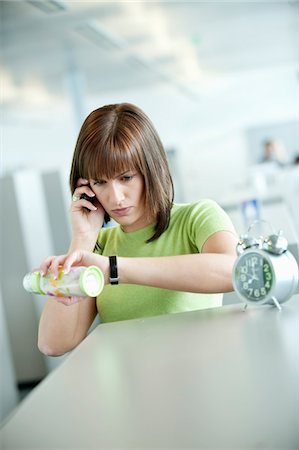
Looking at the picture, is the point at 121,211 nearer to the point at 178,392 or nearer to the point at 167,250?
the point at 167,250

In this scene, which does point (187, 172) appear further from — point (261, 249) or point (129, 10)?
point (261, 249)

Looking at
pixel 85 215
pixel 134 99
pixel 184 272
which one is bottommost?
pixel 184 272

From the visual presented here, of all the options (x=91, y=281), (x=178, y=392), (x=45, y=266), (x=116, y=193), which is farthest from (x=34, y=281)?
(x=178, y=392)

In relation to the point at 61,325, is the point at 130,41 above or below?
above

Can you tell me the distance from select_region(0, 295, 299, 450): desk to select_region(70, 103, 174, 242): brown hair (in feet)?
1.39

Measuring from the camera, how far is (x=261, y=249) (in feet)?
4.46

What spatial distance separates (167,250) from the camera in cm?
172

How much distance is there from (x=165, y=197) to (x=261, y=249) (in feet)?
1.29

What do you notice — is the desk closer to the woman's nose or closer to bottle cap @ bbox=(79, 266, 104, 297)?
bottle cap @ bbox=(79, 266, 104, 297)

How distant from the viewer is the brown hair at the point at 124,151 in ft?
5.22

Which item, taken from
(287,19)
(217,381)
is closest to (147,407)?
(217,381)

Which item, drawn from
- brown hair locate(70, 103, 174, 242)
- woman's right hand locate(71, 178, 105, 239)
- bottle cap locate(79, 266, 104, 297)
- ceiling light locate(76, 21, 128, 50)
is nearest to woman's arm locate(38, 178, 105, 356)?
woman's right hand locate(71, 178, 105, 239)

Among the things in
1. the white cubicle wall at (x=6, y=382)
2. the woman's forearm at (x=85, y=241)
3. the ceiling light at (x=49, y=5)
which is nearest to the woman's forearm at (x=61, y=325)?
the woman's forearm at (x=85, y=241)

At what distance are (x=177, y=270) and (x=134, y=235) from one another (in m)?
0.27
